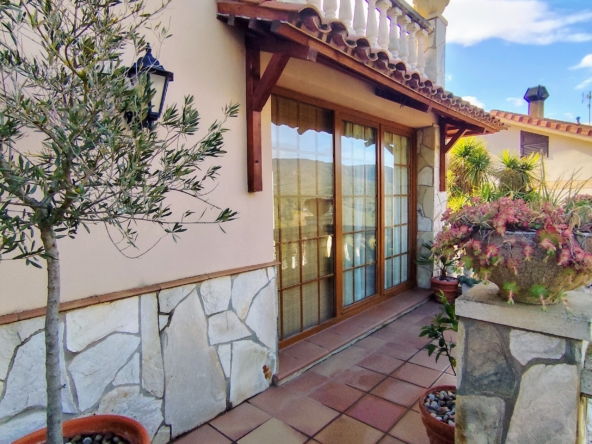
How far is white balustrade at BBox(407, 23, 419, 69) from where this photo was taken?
412cm

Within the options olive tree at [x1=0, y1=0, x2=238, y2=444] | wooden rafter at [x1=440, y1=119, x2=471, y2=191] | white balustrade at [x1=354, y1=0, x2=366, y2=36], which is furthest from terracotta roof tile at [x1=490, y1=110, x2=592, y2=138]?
olive tree at [x1=0, y1=0, x2=238, y2=444]

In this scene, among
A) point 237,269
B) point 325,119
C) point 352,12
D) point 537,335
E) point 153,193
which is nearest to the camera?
point 153,193

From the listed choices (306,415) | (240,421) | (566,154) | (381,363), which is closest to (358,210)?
(381,363)

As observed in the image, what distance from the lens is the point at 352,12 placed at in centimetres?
325

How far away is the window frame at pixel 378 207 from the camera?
3.71m

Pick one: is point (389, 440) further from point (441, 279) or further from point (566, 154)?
point (566, 154)

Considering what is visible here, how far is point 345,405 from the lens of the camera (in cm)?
262

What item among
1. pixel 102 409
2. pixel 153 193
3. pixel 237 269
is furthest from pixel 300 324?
pixel 153 193

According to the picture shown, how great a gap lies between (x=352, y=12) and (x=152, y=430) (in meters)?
3.71

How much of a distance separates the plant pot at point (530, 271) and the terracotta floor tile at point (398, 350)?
213 cm

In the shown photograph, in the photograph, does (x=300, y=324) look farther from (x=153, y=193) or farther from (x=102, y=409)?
(x=153, y=193)

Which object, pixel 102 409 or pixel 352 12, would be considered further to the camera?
pixel 352 12

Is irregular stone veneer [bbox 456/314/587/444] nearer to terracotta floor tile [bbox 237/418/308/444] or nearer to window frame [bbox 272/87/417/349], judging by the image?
terracotta floor tile [bbox 237/418/308/444]

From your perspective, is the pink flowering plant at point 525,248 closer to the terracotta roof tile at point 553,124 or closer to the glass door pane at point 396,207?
the glass door pane at point 396,207
